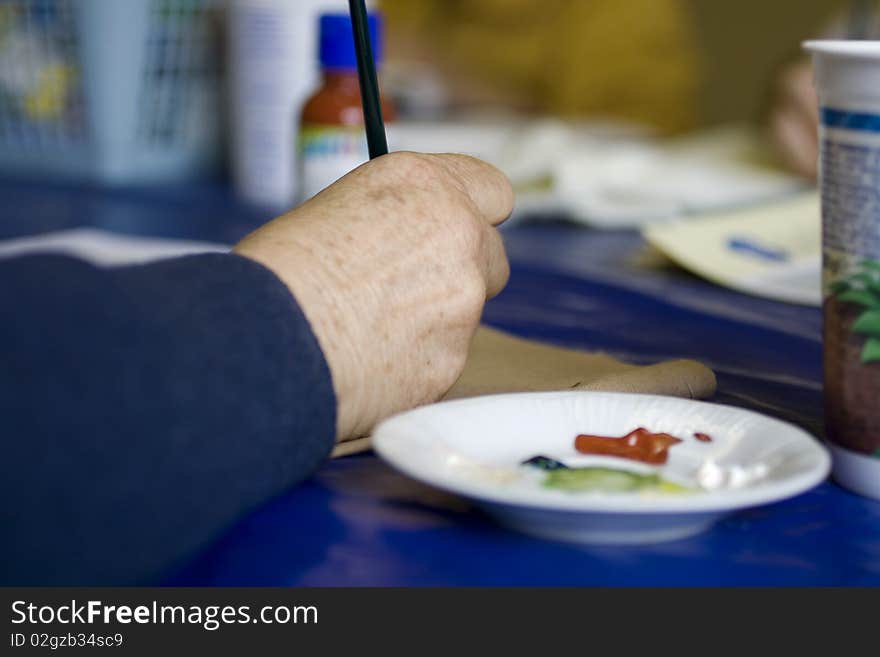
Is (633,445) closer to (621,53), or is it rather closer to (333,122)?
(333,122)

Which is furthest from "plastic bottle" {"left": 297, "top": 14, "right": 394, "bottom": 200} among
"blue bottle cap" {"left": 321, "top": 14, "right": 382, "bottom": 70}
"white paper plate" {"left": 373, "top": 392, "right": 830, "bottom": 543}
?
"white paper plate" {"left": 373, "top": 392, "right": 830, "bottom": 543}

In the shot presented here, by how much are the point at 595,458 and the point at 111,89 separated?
1.17 meters

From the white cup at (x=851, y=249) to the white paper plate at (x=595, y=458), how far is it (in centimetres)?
4

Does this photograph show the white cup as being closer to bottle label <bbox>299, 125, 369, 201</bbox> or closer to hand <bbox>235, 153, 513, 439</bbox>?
hand <bbox>235, 153, 513, 439</bbox>

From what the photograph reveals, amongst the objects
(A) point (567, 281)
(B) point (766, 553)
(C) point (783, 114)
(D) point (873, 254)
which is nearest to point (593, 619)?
(B) point (766, 553)

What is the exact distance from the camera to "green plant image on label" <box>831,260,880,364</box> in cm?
45

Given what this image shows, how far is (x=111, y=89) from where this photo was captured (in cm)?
147

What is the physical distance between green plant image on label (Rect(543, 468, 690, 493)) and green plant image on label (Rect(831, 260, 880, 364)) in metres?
0.10

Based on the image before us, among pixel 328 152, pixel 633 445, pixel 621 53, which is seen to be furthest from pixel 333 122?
pixel 621 53

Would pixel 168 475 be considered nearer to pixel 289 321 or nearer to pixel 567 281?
pixel 289 321

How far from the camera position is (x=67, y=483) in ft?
1.23

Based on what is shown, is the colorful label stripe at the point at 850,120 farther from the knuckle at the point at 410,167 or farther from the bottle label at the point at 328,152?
the bottle label at the point at 328,152

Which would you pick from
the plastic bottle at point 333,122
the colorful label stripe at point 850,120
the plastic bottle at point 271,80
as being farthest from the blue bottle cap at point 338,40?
the colorful label stripe at point 850,120

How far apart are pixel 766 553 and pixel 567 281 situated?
0.56 metres
